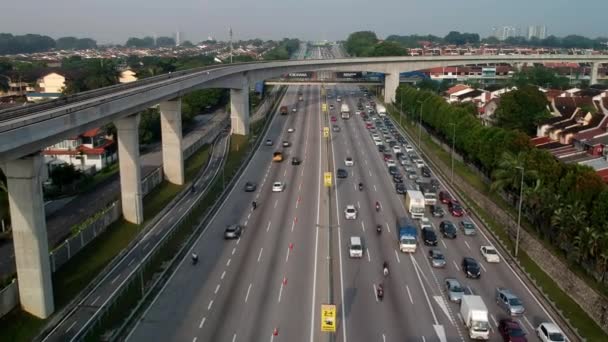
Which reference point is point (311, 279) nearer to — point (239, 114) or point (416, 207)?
point (416, 207)

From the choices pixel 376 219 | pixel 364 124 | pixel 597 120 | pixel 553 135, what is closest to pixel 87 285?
pixel 376 219

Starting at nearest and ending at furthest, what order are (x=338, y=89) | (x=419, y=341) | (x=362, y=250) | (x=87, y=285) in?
1. (x=419, y=341)
2. (x=87, y=285)
3. (x=362, y=250)
4. (x=338, y=89)

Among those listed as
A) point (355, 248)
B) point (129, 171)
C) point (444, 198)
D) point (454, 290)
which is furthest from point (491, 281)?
point (129, 171)

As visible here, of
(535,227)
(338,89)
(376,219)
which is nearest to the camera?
(535,227)

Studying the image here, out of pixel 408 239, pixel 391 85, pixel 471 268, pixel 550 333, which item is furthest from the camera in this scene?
pixel 391 85

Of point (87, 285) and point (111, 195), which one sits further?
point (111, 195)

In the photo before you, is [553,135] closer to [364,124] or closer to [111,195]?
[364,124]

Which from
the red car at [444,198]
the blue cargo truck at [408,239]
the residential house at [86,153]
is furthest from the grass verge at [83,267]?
the red car at [444,198]

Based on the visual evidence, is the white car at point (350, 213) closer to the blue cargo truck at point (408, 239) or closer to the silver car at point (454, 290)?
the blue cargo truck at point (408, 239)
